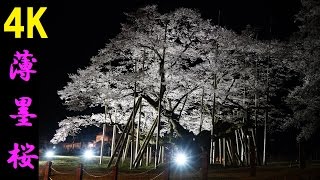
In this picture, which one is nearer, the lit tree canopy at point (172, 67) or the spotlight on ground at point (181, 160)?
the spotlight on ground at point (181, 160)

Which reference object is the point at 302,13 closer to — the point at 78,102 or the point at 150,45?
the point at 150,45

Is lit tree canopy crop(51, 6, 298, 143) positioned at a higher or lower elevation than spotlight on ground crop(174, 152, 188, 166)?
higher

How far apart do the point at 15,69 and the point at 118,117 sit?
14029 mm

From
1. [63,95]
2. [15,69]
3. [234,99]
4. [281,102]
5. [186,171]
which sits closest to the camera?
[15,69]

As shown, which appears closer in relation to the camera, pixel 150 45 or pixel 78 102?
pixel 150 45

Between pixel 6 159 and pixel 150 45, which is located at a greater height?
pixel 150 45

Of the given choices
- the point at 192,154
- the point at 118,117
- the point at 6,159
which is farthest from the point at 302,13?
the point at 6,159

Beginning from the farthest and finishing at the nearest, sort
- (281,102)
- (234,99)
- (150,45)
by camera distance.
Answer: (281,102) → (234,99) → (150,45)

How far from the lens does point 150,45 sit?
73.2 ft

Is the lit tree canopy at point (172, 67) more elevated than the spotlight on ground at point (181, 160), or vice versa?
the lit tree canopy at point (172, 67)

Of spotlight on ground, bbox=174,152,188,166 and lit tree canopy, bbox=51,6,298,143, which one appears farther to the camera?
lit tree canopy, bbox=51,6,298,143

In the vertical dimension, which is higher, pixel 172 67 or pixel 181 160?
pixel 172 67

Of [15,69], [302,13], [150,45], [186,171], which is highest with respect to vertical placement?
[302,13]

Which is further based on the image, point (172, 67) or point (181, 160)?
point (172, 67)
